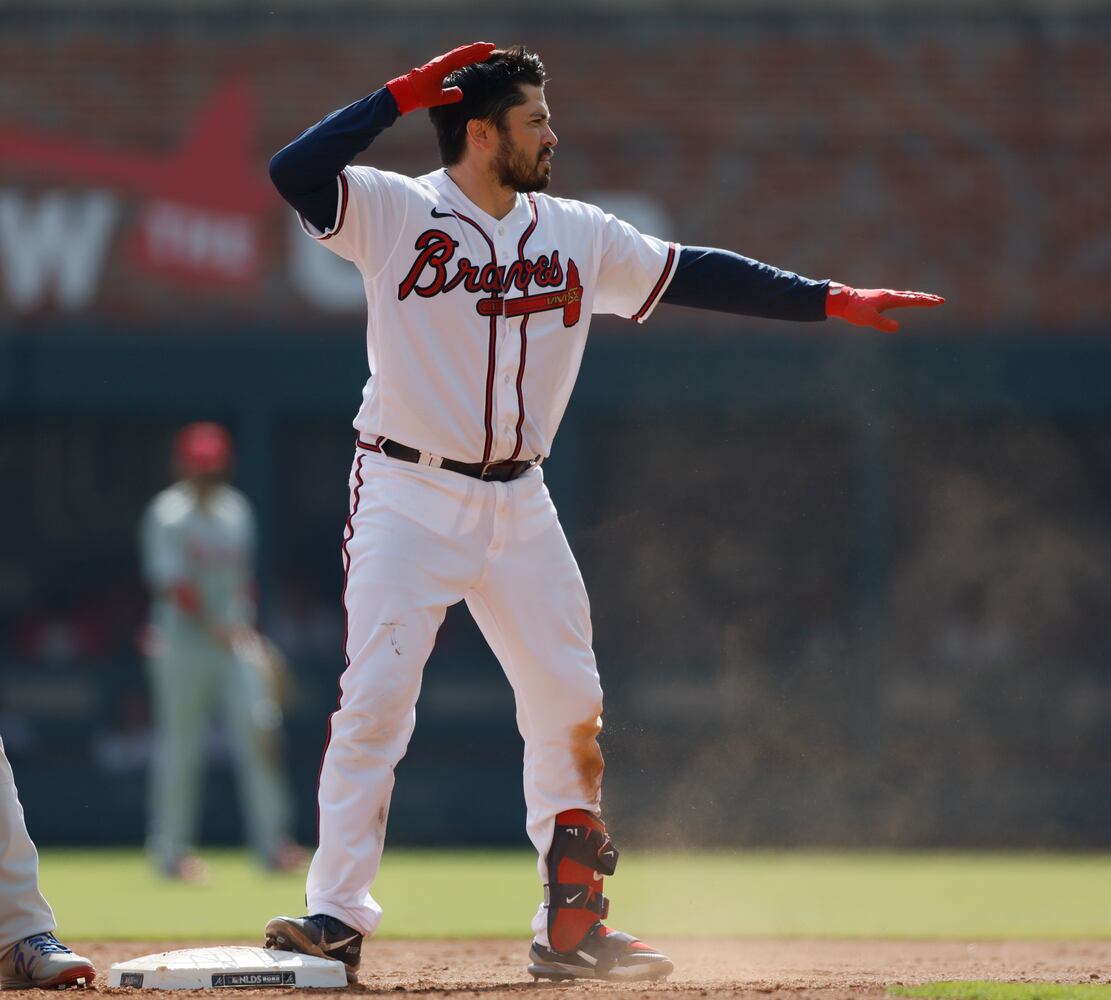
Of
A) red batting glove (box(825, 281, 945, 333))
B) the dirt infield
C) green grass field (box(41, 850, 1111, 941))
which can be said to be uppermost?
red batting glove (box(825, 281, 945, 333))

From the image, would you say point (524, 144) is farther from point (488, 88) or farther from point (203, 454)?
point (203, 454)

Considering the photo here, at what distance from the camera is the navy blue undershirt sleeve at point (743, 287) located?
497 cm

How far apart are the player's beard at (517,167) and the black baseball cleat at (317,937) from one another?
5.99ft

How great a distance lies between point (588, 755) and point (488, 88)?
5.48 feet

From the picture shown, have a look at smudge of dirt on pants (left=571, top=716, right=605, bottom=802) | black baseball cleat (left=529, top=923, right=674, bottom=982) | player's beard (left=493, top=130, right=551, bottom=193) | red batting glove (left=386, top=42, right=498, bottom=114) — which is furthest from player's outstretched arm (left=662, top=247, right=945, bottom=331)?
black baseball cleat (left=529, top=923, right=674, bottom=982)

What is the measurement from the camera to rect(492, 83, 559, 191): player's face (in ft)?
15.5

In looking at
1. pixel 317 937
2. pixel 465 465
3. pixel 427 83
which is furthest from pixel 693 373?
pixel 317 937

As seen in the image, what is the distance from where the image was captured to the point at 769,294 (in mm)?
4980

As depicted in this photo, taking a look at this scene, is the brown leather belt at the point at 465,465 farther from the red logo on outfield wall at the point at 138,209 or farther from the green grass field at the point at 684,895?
the red logo on outfield wall at the point at 138,209

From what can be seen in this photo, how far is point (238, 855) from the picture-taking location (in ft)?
36.0

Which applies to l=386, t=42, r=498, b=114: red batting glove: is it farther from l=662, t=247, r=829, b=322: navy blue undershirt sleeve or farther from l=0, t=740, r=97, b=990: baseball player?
l=0, t=740, r=97, b=990: baseball player

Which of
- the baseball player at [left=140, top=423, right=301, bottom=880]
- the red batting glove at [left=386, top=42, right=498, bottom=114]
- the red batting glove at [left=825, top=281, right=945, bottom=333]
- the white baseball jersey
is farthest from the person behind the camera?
the baseball player at [left=140, top=423, right=301, bottom=880]

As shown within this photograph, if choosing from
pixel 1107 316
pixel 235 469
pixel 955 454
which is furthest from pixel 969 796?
pixel 235 469

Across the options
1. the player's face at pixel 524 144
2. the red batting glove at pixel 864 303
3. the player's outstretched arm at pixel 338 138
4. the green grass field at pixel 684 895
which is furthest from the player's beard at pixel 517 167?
the green grass field at pixel 684 895
